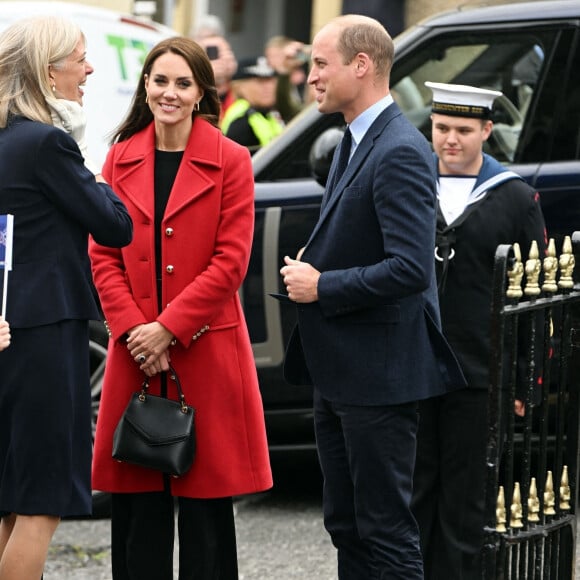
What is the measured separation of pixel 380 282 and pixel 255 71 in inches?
242

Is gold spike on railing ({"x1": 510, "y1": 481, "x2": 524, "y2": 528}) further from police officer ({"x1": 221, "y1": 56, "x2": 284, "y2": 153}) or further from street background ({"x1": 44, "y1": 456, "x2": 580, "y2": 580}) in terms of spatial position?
police officer ({"x1": 221, "y1": 56, "x2": 284, "y2": 153})

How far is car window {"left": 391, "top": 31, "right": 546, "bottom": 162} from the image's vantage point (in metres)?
6.62

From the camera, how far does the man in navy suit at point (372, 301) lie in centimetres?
446

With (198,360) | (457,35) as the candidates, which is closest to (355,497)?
(198,360)

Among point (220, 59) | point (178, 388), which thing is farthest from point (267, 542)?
point (220, 59)

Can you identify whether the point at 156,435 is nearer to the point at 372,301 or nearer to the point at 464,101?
the point at 372,301

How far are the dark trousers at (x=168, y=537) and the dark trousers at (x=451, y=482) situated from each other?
72cm

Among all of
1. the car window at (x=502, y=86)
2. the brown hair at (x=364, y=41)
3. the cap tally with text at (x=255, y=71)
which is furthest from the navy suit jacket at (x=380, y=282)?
the cap tally with text at (x=255, y=71)

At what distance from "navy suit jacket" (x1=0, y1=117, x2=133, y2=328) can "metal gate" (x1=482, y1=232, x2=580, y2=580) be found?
1246mm

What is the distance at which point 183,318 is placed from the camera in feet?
16.1

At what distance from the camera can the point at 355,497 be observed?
15.2 feet

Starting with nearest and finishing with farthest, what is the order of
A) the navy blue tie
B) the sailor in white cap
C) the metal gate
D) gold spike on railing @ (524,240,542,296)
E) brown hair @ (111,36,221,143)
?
the metal gate
gold spike on railing @ (524,240,542,296)
the navy blue tie
brown hair @ (111,36,221,143)
the sailor in white cap

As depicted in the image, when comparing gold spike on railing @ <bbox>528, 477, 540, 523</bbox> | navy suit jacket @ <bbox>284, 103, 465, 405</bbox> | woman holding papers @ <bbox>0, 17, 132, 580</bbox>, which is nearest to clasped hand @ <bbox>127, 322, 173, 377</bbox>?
woman holding papers @ <bbox>0, 17, 132, 580</bbox>

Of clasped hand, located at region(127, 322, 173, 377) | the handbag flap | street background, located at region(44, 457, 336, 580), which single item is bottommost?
street background, located at region(44, 457, 336, 580)
